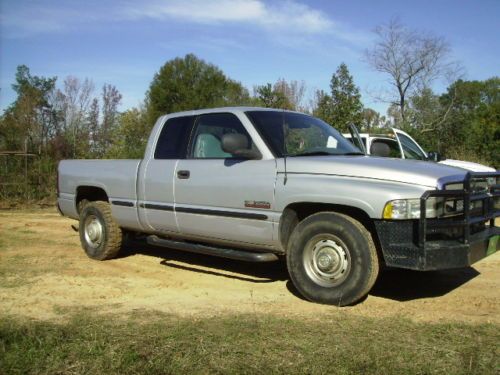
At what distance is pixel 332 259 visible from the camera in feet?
16.3

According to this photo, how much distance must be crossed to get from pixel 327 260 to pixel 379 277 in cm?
170

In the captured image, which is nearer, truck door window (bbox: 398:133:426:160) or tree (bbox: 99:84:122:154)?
truck door window (bbox: 398:133:426:160)

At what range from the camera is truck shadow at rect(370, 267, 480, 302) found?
18.3 ft

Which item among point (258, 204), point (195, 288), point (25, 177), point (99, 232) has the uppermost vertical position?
point (258, 204)

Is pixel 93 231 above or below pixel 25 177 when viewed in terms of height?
below

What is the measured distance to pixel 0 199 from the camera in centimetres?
1535

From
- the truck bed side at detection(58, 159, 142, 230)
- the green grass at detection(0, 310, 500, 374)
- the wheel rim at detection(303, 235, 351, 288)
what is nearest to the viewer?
the green grass at detection(0, 310, 500, 374)

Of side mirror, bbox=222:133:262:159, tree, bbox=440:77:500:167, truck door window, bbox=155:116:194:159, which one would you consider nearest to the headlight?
side mirror, bbox=222:133:262:159

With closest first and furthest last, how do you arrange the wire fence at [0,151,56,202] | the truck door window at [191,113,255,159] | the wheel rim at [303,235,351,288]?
1. the wheel rim at [303,235,351,288]
2. the truck door window at [191,113,255,159]
3. the wire fence at [0,151,56,202]

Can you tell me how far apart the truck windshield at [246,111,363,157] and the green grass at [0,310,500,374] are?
5.94ft

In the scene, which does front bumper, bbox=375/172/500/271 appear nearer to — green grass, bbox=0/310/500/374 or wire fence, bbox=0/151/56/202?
green grass, bbox=0/310/500/374

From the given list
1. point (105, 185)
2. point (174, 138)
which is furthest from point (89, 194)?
point (174, 138)

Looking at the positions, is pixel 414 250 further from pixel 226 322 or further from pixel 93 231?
pixel 93 231

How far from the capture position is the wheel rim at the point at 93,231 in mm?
7430
